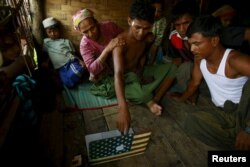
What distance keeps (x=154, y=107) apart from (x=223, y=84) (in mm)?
814

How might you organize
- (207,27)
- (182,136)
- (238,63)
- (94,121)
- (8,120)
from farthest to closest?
1. (94,121)
2. (182,136)
3. (207,27)
4. (238,63)
5. (8,120)

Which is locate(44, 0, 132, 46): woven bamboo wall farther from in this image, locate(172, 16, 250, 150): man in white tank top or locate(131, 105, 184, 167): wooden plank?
locate(172, 16, 250, 150): man in white tank top

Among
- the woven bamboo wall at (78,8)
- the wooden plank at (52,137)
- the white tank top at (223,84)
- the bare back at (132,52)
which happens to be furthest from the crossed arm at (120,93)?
the woven bamboo wall at (78,8)

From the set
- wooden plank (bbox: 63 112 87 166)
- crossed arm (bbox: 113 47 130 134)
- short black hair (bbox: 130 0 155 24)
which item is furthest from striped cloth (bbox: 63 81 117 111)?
short black hair (bbox: 130 0 155 24)

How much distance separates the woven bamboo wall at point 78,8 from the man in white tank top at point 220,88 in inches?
79.2

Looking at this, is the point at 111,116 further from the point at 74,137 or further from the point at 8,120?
the point at 8,120

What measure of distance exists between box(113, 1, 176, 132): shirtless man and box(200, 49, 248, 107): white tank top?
0.63 meters

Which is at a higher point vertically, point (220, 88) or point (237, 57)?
point (237, 57)

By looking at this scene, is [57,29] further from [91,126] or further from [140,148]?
[140,148]

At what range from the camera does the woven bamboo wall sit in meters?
3.51

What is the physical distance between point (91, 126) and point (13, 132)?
35.0 inches

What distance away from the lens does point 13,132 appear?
1621mm

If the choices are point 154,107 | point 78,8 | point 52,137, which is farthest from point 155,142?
point 78,8

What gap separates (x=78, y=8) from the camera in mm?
3586
